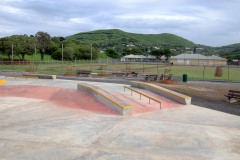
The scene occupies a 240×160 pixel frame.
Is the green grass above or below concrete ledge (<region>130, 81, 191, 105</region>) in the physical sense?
above

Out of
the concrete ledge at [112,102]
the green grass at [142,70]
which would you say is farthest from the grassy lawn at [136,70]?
the concrete ledge at [112,102]

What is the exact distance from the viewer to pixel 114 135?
9.20 metres

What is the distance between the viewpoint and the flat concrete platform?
24.5 feet

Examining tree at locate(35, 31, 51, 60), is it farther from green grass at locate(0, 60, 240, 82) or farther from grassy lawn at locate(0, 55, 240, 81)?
green grass at locate(0, 60, 240, 82)

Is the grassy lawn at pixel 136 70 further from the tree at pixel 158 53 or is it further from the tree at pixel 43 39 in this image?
the tree at pixel 158 53

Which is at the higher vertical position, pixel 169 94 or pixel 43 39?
→ pixel 43 39

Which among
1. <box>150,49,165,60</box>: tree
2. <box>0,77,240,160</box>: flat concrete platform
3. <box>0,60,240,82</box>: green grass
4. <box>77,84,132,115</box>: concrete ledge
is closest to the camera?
<box>0,77,240,160</box>: flat concrete platform

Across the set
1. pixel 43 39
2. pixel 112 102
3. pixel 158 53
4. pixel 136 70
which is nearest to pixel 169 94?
pixel 112 102

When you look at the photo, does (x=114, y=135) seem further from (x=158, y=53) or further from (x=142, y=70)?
(x=158, y=53)

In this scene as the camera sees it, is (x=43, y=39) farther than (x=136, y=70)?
Yes

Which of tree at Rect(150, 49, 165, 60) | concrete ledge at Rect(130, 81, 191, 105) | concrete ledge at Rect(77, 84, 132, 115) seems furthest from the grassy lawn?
tree at Rect(150, 49, 165, 60)

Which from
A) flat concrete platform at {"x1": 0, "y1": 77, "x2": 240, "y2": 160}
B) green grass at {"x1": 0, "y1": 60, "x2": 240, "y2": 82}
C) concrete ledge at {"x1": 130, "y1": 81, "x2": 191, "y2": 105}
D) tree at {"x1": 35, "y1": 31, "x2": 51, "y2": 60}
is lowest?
flat concrete platform at {"x1": 0, "y1": 77, "x2": 240, "y2": 160}

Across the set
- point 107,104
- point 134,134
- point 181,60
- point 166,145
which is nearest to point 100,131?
point 134,134

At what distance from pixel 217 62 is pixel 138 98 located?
108 metres
